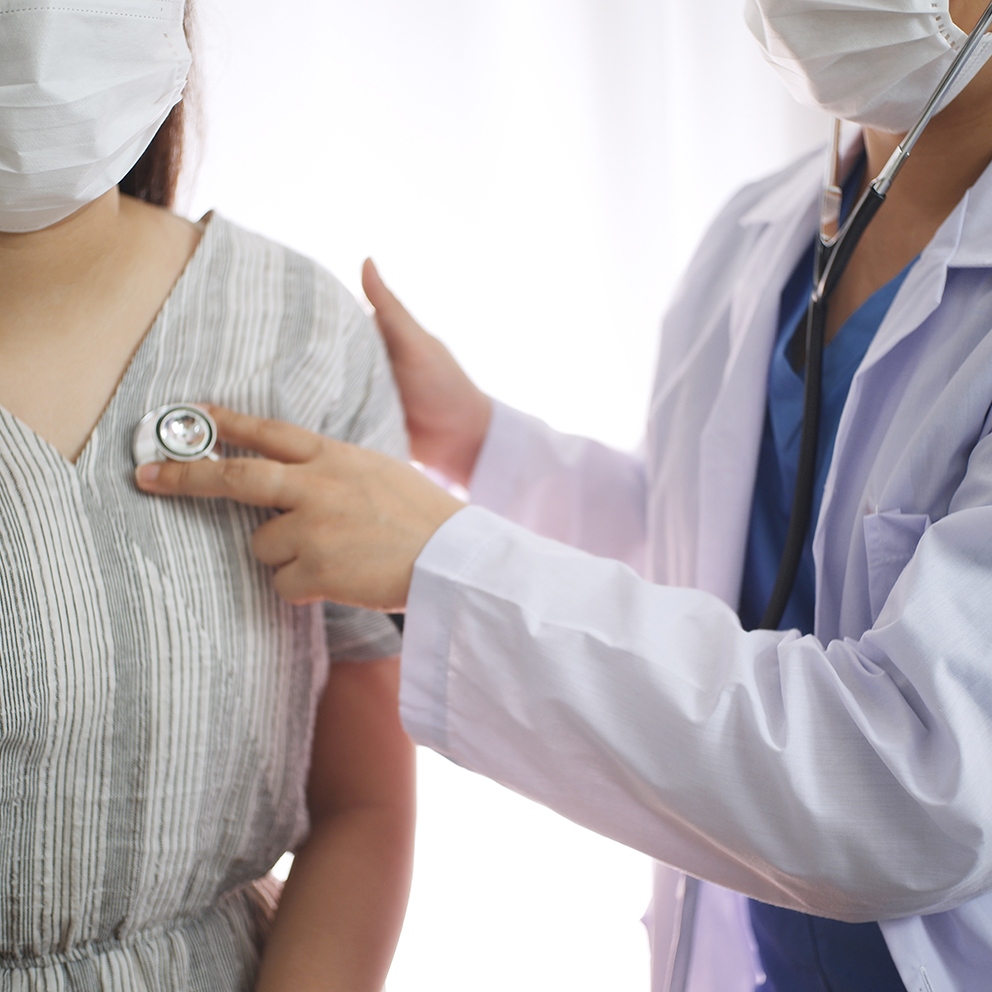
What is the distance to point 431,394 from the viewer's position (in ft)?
3.69

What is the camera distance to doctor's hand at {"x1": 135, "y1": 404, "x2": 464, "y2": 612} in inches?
30.6

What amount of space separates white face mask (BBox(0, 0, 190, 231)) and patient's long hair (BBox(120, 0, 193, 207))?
171mm

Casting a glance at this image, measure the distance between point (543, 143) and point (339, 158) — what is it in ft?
1.14

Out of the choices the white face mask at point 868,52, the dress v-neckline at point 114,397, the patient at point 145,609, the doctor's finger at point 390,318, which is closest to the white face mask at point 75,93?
the patient at point 145,609

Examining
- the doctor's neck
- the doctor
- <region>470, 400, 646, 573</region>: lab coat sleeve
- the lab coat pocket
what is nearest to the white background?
<region>470, 400, 646, 573</region>: lab coat sleeve

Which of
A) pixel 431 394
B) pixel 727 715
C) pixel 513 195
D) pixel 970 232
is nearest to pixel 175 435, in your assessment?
pixel 431 394

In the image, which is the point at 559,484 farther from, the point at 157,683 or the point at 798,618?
the point at 157,683

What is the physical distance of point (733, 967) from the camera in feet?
3.36

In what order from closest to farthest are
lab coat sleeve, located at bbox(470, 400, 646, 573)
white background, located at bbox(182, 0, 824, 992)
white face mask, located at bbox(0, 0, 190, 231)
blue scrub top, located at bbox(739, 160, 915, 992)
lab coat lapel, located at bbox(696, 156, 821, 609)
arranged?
1. white face mask, located at bbox(0, 0, 190, 231)
2. blue scrub top, located at bbox(739, 160, 915, 992)
3. lab coat lapel, located at bbox(696, 156, 821, 609)
4. lab coat sleeve, located at bbox(470, 400, 646, 573)
5. white background, located at bbox(182, 0, 824, 992)

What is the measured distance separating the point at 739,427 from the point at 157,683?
66 centimetres

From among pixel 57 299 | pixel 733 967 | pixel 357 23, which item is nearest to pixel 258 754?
pixel 57 299

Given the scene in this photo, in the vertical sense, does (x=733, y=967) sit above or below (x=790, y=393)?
below

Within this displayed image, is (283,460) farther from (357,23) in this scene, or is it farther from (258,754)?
(357,23)

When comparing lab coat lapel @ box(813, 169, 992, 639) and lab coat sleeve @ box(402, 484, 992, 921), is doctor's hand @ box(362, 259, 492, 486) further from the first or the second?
lab coat lapel @ box(813, 169, 992, 639)
